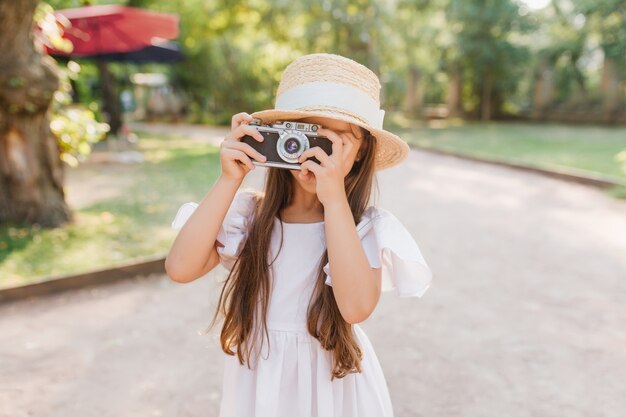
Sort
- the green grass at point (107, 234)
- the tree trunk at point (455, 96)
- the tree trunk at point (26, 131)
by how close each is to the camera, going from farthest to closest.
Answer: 1. the tree trunk at point (455, 96)
2. the tree trunk at point (26, 131)
3. the green grass at point (107, 234)

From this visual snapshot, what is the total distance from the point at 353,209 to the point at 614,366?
7.03 ft

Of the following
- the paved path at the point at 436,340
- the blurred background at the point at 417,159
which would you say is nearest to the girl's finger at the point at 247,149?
the paved path at the point at 436,340

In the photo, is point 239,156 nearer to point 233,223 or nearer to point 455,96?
point 233,223

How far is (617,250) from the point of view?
4.89m

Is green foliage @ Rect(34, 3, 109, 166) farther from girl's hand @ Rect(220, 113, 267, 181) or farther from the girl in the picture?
girl's hand @ Rect(220, 113, 267, 181)

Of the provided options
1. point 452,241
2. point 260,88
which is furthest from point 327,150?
point 260,88

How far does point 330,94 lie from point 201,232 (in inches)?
21.0

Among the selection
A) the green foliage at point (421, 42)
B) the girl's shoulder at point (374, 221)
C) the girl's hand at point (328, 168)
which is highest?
the green foliage at point (421, 42)

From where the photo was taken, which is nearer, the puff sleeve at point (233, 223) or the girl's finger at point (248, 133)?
the girl's finger at point (248, 133)

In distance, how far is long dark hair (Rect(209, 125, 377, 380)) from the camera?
5.19ft

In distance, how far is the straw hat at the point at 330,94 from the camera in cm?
148

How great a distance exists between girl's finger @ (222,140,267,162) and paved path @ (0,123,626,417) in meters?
0.91

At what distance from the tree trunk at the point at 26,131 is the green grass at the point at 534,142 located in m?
7.26

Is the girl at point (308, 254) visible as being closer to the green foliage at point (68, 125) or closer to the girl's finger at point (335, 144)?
the girl's finger at point (335, 144)
